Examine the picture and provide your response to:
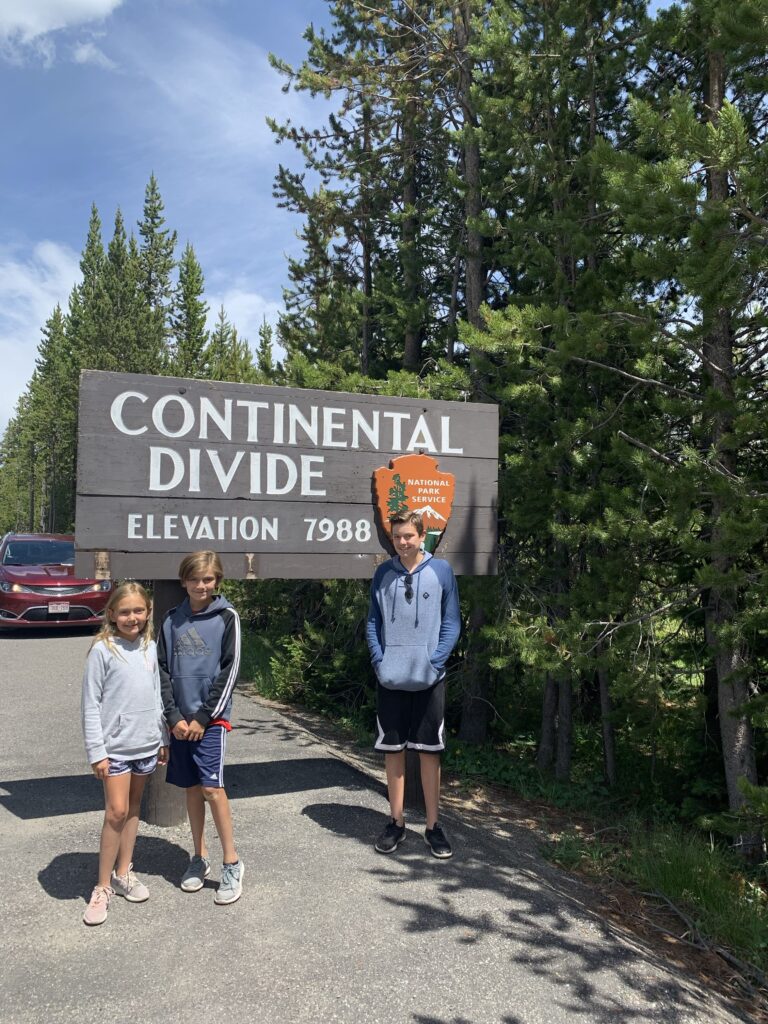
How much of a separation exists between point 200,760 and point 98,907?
2.48 ft

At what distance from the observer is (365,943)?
3494mm

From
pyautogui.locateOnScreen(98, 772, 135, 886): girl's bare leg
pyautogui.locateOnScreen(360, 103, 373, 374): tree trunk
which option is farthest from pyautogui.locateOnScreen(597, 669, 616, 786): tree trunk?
pyautogui.locateOnScreen(360, 103, 373, 374): tree trunk

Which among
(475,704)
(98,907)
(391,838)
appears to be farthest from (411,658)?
(475,704)

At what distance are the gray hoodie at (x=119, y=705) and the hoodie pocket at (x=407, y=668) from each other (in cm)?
133

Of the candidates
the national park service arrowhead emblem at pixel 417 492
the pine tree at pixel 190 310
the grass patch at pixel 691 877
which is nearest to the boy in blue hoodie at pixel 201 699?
the national park service arrowhead emblem at pixel 417 492

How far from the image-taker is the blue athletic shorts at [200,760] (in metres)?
3.93

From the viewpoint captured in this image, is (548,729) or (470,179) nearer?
(548,729)

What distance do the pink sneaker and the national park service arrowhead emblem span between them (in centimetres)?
277

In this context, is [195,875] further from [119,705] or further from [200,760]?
[119,705]

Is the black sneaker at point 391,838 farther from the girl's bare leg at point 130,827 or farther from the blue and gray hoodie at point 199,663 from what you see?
the girl's bare leg at point 130,827

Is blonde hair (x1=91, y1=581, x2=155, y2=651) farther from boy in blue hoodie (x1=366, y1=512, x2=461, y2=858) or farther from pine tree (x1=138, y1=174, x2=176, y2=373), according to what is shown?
pine tree (x1=138, y1=174, x2=176, y2=373)

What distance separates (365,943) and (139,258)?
59.8 meters

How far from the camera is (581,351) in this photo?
5422 mm

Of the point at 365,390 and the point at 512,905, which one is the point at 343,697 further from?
the point at 512,905
